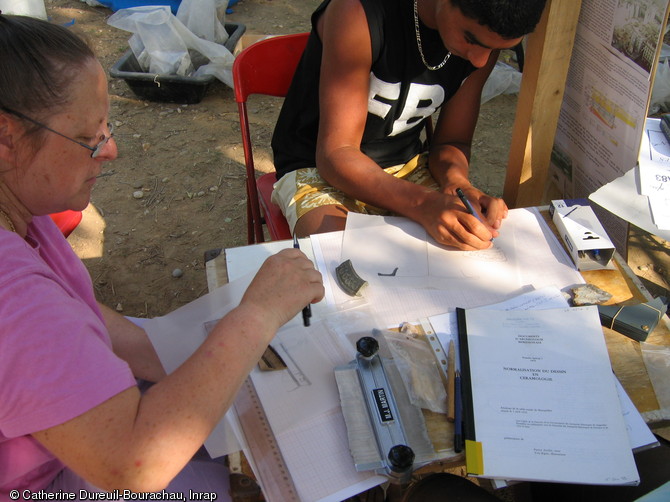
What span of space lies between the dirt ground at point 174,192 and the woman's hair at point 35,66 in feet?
6.37

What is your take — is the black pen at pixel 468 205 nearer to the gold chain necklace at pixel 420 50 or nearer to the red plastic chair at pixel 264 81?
the gold chain necklace at pixel 420 50

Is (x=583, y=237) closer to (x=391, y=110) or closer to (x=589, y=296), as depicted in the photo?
(x=589, y=296)

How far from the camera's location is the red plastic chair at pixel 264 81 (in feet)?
6.77

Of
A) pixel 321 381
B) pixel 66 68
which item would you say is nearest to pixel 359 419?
pixel 321 381

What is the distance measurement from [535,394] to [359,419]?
36 centimetres

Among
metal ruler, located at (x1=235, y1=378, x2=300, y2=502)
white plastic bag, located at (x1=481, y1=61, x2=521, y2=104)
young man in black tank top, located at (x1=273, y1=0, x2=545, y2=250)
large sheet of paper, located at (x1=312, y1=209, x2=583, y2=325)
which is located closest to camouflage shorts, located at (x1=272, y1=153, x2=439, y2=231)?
young man in black tank top, located at (x1=273, y1=0, x2=545, y2=250)

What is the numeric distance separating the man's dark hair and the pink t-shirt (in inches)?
45.8

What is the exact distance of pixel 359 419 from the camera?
1051 mm

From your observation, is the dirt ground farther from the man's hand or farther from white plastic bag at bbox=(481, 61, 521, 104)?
the man's hand

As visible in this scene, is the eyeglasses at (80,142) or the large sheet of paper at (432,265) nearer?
the eyeglasses at (80,142)

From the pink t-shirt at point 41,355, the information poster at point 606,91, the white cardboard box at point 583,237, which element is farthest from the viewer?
the information poster at point 606,91

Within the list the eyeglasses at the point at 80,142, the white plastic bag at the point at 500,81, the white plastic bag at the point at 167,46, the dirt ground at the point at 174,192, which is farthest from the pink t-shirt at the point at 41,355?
the white plastic bag at the point at 500,81

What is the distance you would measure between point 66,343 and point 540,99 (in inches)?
61.4

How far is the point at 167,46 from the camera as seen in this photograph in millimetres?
4203
